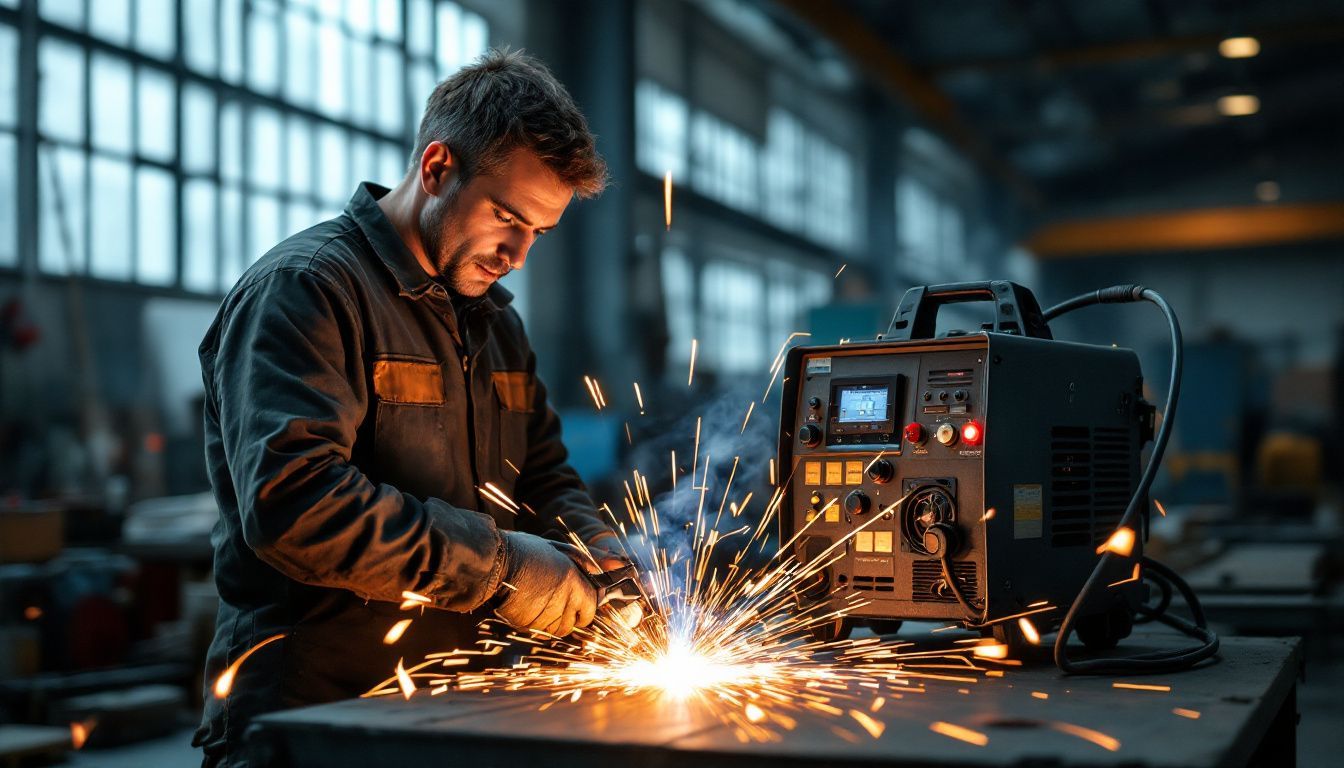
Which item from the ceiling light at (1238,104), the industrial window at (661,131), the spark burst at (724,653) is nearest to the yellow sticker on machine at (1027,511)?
the spark burst at (724,653)

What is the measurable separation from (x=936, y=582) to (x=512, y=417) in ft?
2.47

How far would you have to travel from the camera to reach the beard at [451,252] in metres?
1.88

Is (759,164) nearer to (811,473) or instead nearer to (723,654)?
(811,473)

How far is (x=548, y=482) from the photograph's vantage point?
2.23 m

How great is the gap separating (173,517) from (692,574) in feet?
17.1

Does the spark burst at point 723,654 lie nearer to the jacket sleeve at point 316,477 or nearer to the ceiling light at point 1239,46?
the jacket sleeve at point 316,477

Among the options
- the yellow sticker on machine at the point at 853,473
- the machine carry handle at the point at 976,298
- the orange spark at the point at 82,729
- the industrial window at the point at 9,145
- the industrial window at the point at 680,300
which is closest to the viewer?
the yellow sticker on machine at the point at 853,473

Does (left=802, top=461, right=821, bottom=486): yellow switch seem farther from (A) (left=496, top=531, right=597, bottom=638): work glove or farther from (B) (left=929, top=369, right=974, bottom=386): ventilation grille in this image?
(A) (left=496, top=531, right=597, bottom=638): work glove

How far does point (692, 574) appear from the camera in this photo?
2.22m

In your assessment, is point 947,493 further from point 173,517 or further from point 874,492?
point 173,517

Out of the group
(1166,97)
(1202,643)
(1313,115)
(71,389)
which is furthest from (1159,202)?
(1202,643)

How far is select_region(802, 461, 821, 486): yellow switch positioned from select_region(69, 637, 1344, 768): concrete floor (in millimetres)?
2517

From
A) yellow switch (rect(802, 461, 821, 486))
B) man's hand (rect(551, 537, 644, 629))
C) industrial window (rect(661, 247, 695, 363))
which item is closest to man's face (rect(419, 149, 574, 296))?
man's hand (rect(551, 537, 644, 629))

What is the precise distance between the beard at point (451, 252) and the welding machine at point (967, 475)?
1.63 feet
